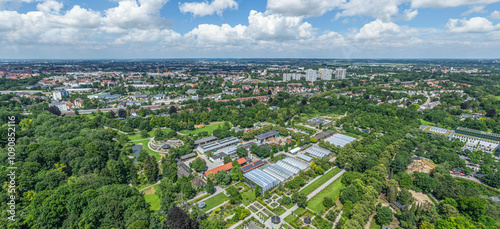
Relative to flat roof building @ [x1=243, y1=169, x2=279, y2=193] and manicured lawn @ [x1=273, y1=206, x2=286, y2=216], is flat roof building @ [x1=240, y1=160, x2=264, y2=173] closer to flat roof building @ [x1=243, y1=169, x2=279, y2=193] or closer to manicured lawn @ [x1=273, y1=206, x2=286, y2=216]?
flat roof building @ [x1=243, y1=169, x2=279, y2=193]

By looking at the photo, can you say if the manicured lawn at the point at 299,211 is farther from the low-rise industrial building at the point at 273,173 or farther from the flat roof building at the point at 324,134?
the flat roof building at the point at 324,134

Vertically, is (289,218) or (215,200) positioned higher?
(215,200)

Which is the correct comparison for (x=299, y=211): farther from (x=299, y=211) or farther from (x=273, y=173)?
(x=273, y=173)

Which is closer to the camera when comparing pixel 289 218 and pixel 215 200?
pixel 289 218

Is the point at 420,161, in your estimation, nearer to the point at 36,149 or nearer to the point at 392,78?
the point at 36,149

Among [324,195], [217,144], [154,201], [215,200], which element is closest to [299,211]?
[324,195]

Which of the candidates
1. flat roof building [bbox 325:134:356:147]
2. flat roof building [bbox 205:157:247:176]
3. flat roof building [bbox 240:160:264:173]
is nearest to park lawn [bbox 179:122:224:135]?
flat roof building [bbox 205:157:247:176]
